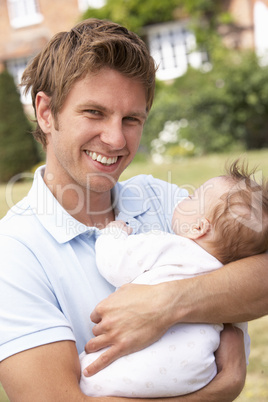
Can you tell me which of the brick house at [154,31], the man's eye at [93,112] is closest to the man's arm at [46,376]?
the man's eye at [93,112]

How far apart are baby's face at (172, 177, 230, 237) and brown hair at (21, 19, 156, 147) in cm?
51

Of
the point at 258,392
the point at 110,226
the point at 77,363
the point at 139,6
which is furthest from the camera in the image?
the point at 139,6

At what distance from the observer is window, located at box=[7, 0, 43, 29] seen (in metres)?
19.1

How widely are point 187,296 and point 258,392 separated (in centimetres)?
287

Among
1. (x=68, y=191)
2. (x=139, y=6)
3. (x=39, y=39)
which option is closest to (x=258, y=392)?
(x=68, y=191)

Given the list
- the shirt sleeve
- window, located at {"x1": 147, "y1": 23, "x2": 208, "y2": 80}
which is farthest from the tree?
the shirt sleeve

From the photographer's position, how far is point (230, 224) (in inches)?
78.4

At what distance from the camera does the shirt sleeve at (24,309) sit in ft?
5.24

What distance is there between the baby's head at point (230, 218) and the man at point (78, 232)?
0.41 ft

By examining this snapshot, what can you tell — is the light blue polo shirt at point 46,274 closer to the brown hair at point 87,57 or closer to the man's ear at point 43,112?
the man's ear at point 43,112

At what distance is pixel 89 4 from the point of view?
1719cm

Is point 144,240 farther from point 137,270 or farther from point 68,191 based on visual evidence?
point 68,191

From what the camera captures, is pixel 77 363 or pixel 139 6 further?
pixel 139 6

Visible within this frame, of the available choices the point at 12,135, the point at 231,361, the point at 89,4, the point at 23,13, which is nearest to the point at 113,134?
the point at 231,361
